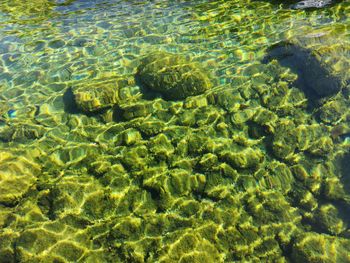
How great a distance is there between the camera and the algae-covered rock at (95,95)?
6887 mm

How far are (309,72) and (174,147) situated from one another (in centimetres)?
410

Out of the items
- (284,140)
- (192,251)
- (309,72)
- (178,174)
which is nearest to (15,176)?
(178,174)

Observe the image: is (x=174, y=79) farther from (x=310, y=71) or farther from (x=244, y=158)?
(x=310, y=71)

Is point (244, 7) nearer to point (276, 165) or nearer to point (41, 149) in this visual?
point (276, 165)

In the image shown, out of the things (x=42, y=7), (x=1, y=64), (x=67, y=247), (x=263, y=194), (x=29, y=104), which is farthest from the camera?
(x=42, y=7)

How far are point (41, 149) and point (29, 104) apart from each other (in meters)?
1.75

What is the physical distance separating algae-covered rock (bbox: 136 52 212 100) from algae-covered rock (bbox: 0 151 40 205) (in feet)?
10.8

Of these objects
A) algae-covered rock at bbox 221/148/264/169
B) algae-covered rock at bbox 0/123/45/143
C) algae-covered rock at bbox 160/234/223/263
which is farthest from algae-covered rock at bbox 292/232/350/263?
algae-covered rock at bbox 0/123/45/143

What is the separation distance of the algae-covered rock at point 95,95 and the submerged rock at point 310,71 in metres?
4.26

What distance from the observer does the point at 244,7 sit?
11070 millimetres

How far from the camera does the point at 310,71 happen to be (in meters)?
7.44

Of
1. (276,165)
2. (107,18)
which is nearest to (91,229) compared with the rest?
(276,165)

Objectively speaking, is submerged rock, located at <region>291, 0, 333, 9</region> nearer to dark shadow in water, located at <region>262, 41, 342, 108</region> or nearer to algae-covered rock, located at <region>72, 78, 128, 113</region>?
dark shadow in water, located at <region>262, 41, 342, 108</region>

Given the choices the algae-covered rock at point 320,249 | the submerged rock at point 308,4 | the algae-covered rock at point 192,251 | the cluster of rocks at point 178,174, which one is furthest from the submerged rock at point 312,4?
the algae-covered rock at point 192,251
